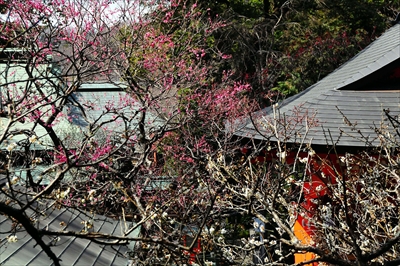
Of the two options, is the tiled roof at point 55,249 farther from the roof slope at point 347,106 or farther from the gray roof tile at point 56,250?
the roof slope at point 347,106

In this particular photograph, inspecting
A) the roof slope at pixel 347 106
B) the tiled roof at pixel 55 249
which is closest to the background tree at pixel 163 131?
the tiled roof at pixel 55 249

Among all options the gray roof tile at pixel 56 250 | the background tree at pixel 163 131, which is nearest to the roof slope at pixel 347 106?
the background tree at pixel 163 131

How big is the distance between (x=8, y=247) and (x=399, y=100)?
6.65 metres

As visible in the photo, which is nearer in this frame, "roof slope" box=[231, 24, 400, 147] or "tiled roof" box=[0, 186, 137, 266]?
"tiled roof" box=[0, 186, 137, 266]

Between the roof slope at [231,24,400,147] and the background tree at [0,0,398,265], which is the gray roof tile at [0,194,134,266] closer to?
the background tree at [0,0,398,265]

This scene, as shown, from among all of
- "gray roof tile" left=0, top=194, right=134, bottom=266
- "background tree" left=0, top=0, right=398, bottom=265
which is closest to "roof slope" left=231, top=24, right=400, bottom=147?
"background tree" left=0, top=0, right=398, bottom=265

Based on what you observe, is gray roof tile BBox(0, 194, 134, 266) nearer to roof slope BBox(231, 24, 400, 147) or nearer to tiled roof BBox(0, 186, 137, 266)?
tiled roof BBox(0, 186, 137, 266)

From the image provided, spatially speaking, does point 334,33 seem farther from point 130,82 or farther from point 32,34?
point 32,34

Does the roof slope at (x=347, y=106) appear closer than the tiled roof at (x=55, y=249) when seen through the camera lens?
No

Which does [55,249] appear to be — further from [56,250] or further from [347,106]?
[347,106]

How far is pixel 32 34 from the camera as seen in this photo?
6.85 meters

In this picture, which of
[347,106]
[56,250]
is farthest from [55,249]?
[347,106]

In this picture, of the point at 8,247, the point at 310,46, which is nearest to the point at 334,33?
the point at 310,46

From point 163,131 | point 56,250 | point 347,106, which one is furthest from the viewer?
point 347,106
